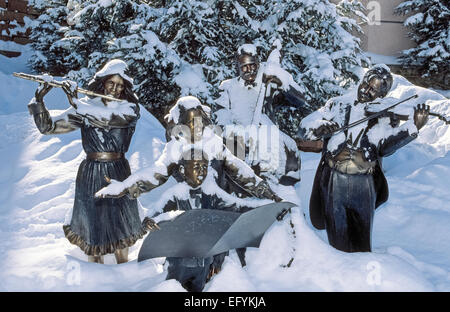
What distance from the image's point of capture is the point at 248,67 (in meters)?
3.44

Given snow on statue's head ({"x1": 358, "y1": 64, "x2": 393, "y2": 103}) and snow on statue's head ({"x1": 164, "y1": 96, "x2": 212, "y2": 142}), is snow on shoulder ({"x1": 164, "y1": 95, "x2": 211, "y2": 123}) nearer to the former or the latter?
snow on statue's head ({"x1": 164, "y1": 96, "x2": 212, "y2": 142})

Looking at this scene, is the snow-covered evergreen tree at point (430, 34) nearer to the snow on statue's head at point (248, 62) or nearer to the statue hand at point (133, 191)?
the snow on statue's head at point (248, 62)

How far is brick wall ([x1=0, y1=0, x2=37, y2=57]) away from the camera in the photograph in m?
14.4

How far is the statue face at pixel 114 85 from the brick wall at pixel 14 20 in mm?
14234

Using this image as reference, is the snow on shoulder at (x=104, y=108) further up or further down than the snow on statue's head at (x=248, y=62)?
further down

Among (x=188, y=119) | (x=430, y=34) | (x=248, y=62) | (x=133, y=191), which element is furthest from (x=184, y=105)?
(x=430, y=34)

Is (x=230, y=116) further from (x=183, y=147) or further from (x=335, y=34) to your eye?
(x=335, y=34)

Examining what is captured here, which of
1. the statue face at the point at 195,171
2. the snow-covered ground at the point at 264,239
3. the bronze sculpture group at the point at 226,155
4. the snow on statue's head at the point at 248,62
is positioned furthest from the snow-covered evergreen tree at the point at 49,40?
the statue face at the point at 195,171

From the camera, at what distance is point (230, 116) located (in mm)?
3590

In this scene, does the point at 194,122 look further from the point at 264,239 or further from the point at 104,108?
the point at 264,239

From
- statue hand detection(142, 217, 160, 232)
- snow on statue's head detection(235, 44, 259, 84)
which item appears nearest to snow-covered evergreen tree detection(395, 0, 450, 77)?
snow on statue's head detection(235, 44, 259, 84)

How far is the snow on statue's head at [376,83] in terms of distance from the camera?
119 inches
